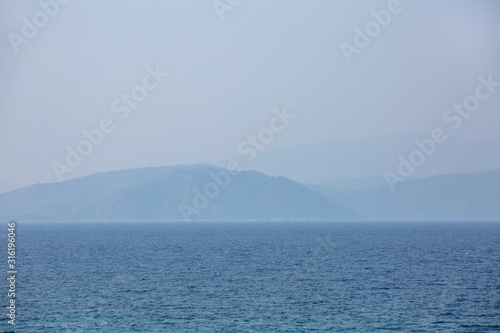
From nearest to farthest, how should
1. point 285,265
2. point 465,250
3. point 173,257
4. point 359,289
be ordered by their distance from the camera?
1. point 359,289
2. point 285,265
3. point 173,257
4. point 465,250

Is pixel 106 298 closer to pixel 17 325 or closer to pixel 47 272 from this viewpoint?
pixel 17 325

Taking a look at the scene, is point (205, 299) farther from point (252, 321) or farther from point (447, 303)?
point (447, 303)

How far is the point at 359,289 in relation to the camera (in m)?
82.1

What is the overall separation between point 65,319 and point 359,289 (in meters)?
38.1

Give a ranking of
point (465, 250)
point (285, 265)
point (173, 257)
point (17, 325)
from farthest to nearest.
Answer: point (465, 250)
point (173, 257)
point (285, 265)
point (17, 325)

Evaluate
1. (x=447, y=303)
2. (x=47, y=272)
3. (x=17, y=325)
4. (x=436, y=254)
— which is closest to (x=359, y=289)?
(x=447, y=303)

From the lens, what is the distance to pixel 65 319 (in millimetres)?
62500

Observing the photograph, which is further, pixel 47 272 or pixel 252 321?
pixel 47 272

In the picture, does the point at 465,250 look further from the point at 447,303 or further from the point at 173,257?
the point at 447,303

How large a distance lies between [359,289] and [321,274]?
54.4 ft

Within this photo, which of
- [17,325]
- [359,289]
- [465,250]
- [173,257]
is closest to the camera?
[17,325]

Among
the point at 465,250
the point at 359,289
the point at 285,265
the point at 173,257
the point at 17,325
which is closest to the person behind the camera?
the point at 17,325

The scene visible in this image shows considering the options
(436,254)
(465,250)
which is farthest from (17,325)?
(465,250)

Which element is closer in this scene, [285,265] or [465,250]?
[285,265]
